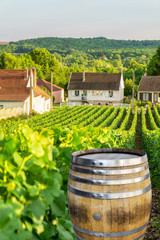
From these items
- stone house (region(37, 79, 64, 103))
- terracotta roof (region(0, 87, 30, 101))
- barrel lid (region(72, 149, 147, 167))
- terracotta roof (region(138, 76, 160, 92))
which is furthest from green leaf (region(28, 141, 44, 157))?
stone house (region(37, 79, 64, 103))

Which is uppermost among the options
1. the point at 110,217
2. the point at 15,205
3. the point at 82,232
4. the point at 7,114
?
the point at 15,205

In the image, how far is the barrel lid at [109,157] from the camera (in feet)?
10.3

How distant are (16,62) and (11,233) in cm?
8319

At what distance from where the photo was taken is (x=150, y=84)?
65000 millimetres

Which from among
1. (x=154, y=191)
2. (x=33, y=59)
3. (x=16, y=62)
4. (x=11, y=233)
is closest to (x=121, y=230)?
(x=11, y=233)

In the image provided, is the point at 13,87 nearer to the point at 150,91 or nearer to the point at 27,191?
the point at 150,91

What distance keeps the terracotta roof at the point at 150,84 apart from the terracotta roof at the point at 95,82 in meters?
4.91

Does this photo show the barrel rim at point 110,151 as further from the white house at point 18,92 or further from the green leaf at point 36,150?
the white house at point 18,92

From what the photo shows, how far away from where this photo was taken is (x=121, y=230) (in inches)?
126

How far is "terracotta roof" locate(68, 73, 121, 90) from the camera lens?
66.9 metres

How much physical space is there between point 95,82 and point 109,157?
65067 millimetres

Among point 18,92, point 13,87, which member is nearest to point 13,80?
point 13,87

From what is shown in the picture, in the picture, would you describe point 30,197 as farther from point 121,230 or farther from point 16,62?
point 16,62

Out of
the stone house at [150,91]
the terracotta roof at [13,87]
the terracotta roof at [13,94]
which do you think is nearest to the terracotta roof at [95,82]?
the stone house at [150,91]
